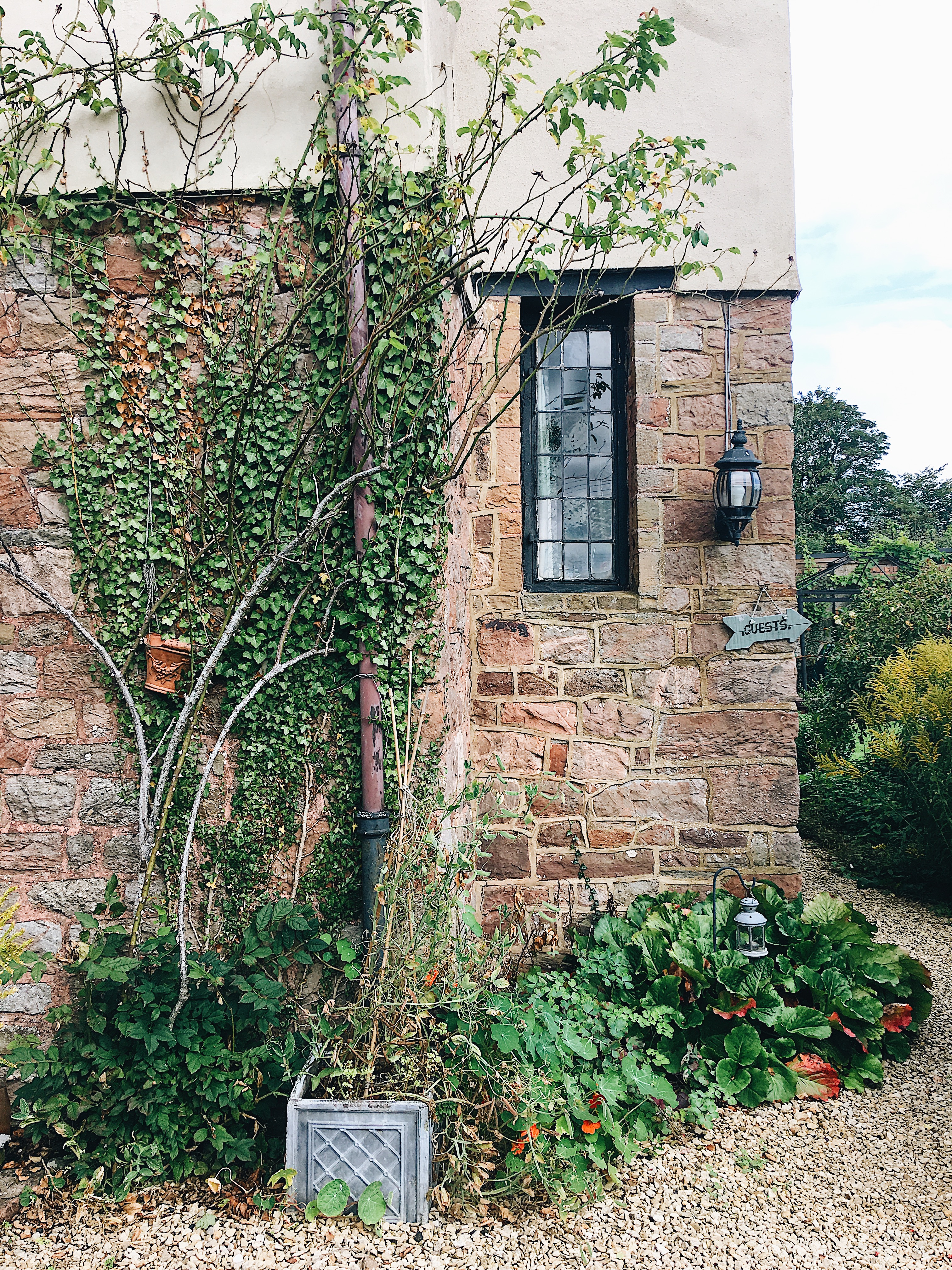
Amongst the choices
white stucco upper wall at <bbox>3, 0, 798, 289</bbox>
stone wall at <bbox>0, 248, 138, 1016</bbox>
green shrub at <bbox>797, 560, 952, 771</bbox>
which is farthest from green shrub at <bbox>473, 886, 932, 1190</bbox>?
white stucco upper wall at <bbox>3, 0, 798, 289</bbox>

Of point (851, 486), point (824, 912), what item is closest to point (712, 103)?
point (824, 912)

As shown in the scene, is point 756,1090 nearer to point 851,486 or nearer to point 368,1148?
point 368,1148

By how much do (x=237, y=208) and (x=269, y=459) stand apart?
89 cm

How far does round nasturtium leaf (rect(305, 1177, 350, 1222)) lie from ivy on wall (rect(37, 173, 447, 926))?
A: 771 mm

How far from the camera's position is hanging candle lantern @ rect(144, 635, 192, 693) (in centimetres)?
271

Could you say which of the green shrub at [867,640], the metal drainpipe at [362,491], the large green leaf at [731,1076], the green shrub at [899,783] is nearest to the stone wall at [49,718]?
the metal drainpipe at [362,491]

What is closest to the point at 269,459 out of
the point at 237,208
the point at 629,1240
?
the point at 237,208

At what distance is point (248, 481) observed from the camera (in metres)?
2.70

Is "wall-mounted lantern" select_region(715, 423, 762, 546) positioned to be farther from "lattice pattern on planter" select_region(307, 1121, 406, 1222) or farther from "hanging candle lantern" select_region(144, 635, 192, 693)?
"lattice pattern on planter" select_region(307, 1121, 406, 1222)

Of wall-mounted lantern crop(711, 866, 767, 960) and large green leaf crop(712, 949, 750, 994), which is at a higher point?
wall-mounted lantern crop(711, 866, 767, 960)

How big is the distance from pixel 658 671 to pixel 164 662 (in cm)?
223

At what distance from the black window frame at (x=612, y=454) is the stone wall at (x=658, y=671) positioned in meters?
0.13

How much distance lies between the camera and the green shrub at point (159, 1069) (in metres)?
2.28

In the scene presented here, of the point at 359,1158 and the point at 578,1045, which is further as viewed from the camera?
the point at 578,1045
